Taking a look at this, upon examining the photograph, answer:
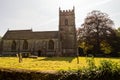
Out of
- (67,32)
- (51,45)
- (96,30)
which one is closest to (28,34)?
(51,45)

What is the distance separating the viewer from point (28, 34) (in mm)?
64188

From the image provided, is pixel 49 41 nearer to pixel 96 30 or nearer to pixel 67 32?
pixel 67 32

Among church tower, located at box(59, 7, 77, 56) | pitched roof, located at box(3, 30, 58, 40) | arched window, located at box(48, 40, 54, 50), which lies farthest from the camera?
pitched roof, located at box(3, 30, 58, 40)

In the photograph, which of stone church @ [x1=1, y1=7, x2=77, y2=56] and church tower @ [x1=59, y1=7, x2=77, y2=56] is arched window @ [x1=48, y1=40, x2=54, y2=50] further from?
church tower @ [x1=59, y1=7, x2=77, y2=56]

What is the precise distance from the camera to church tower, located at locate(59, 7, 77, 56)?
58.6m

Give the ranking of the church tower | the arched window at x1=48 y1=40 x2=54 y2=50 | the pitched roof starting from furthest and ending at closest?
the pitched roof
the arched window at x1=48 y1=40 x2=54 y2=50
the church tower

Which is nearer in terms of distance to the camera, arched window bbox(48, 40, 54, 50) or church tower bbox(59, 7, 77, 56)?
church tower bbox(59, 7, 77, 56)

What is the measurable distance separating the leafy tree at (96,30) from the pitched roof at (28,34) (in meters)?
9.62

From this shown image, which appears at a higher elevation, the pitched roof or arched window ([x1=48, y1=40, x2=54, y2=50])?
the pitched roof

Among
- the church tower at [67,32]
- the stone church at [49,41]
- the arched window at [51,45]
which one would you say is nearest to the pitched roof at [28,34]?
the stone church at [49,41]

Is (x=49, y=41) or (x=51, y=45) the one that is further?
(x=49, y=41)

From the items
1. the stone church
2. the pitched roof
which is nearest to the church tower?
the stone church

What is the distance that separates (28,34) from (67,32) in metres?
13.9

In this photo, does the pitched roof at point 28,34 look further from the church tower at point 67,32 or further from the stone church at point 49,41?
the church tower at point 67,32
